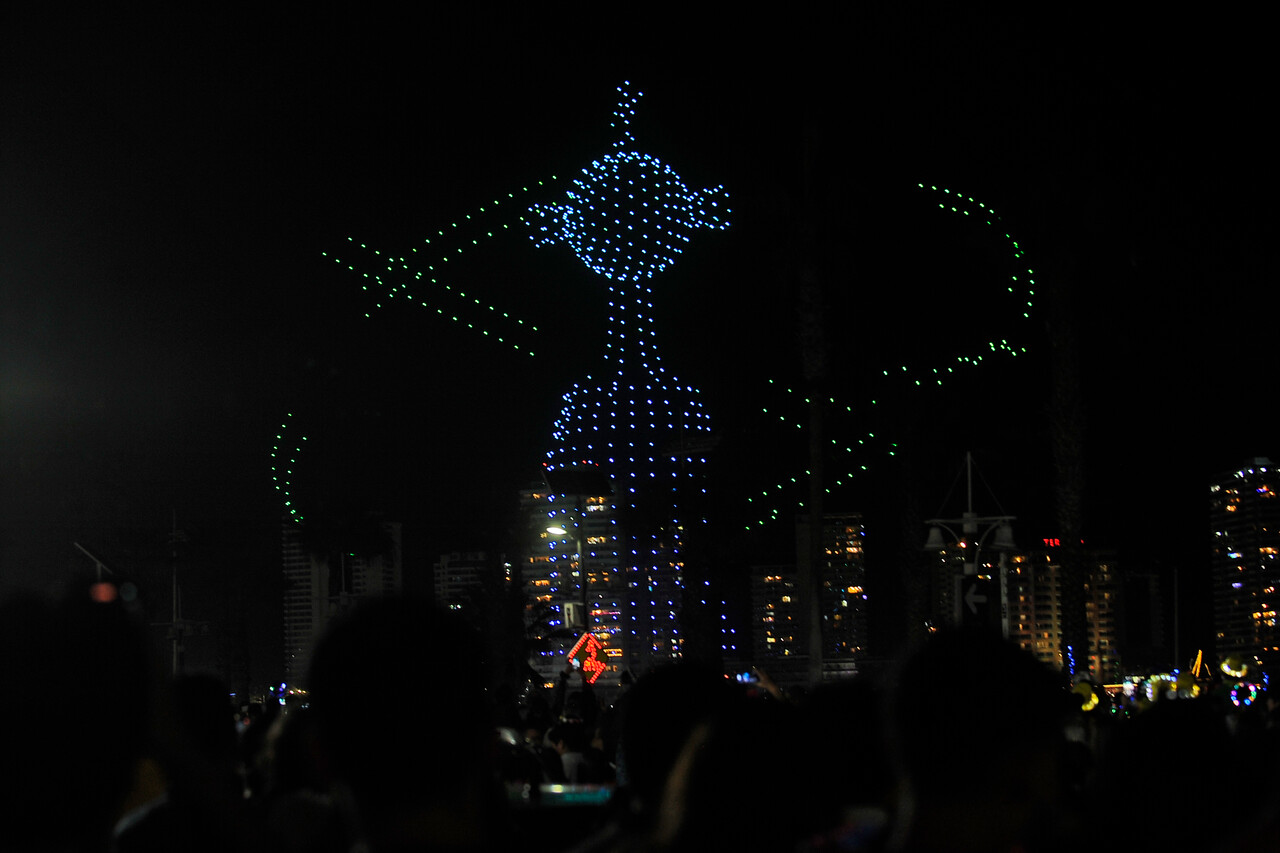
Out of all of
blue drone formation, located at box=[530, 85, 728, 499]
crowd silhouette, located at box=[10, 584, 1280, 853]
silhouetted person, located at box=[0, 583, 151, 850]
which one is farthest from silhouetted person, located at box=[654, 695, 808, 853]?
blue drone formation, located at box=[530, 85, 728, 499]

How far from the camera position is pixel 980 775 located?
8.29ft

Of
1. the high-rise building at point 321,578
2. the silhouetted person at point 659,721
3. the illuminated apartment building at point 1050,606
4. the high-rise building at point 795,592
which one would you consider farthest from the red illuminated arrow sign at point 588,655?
the silhouetted person at point 659,721

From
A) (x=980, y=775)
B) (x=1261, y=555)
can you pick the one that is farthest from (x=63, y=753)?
(x=1261, y=555)

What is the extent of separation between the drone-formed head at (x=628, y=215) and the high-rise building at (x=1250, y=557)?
2868 centimetres

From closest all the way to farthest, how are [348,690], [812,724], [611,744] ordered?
[348,690], [812,724], [611,744]

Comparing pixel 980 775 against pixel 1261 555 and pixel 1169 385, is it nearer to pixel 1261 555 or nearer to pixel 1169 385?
pixel 1169 385

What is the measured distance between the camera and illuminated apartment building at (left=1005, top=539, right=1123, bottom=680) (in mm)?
33719

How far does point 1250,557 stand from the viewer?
1802 inches

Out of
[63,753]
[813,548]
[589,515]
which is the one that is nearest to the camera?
[63,753]

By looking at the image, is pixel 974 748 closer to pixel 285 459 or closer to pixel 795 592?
pixel 285 459

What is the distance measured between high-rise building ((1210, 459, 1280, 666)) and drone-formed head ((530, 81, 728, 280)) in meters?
28.7

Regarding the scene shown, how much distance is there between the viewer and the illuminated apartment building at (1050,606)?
1328 inches

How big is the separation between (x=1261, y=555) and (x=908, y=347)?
27537mm

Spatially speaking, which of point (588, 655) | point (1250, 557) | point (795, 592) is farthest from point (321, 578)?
point (1250, 557)
